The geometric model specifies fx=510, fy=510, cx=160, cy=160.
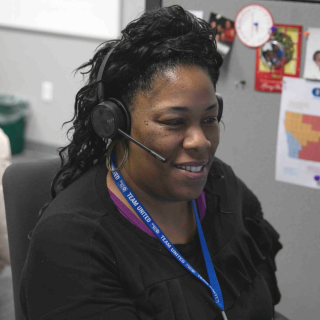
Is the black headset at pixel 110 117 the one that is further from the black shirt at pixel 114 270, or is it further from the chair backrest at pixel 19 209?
the chair backrest at pixel 19 209

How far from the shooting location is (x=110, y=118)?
0.93 m

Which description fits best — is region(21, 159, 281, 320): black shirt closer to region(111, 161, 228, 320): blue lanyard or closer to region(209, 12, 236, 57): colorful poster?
region(111, 161, 228, 320): blue lanyard

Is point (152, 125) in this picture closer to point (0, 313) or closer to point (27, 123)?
point (0, 313)

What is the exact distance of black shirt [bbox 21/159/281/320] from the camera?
2.87 ft

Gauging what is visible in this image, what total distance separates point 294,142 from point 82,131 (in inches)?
27.9

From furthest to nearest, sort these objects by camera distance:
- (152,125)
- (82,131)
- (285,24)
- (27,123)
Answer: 1. (27,123)
2. (285,24)
3. (82,131)
4. (152,125)

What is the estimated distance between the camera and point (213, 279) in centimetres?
101

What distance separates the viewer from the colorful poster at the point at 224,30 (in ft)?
4.92

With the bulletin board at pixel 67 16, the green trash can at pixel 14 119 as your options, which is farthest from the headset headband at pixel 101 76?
the green trash can at pixel 14 119

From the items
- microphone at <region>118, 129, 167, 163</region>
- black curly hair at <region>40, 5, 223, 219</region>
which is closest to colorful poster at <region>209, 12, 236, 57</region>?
black curly hair at <region>40, 5, 223, 219</region>

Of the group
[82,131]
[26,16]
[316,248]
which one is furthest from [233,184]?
[26,16]

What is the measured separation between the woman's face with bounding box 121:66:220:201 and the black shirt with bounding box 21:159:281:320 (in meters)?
0.10

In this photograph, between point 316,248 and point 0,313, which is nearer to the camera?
point 316,248

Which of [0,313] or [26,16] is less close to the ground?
[26,16]
